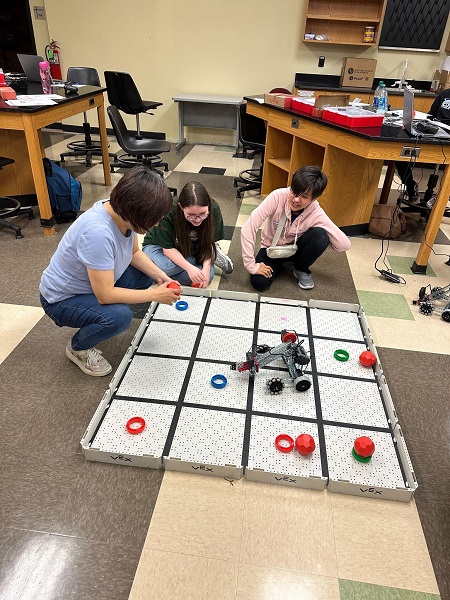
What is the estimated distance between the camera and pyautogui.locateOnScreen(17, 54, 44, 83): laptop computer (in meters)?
3.38

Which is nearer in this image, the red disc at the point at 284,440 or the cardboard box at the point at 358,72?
the red disc at the point at 284,440

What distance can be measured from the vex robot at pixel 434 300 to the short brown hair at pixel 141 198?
1.54 meters

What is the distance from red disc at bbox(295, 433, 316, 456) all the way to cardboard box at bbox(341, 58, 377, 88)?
4633 mm

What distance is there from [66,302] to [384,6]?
476 centimetres

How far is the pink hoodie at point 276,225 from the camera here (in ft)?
7.23

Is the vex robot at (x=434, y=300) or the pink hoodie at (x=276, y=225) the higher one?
the pink hoodie at (x=276, y=225)

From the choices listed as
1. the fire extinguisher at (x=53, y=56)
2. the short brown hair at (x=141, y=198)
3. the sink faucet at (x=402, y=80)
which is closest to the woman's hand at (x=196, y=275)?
the short brown hair at (x=141, y=198)

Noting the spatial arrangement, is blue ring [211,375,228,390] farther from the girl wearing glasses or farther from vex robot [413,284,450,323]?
vex robot [413,284,450,323]

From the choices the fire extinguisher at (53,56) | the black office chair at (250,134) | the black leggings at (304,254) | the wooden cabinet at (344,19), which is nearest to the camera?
the black leggings at (304,254)

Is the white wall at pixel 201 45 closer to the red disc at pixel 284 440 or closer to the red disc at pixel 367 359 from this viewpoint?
the red disc at pixel 367 359

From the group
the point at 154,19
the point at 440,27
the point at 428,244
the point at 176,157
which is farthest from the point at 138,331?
the point at 440,27

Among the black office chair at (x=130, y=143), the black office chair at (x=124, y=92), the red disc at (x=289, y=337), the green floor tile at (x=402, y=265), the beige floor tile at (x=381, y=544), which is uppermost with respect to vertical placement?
the black office chair at (x=124, y=92)

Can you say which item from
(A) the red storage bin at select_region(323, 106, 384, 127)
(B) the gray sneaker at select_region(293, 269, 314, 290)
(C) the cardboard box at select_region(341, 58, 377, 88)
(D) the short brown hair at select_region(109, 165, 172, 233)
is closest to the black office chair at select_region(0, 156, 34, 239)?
(D) the short brown hair at select_region(109, 165, 172, 233)

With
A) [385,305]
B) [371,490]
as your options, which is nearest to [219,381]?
[371,490]
